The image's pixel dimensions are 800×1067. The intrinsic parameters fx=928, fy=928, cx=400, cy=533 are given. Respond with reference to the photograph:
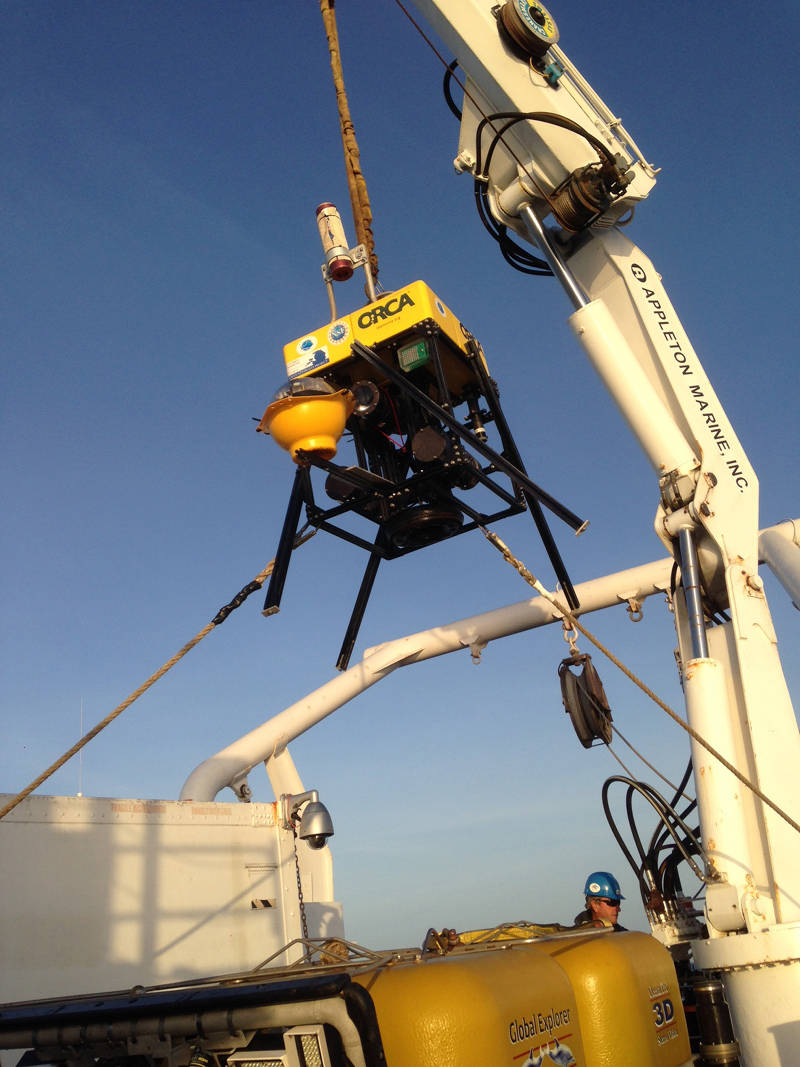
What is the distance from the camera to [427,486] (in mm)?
6758

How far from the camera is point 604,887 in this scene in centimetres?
759

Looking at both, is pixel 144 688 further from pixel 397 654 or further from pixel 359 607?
pixel 397 654

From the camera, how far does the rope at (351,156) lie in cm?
768

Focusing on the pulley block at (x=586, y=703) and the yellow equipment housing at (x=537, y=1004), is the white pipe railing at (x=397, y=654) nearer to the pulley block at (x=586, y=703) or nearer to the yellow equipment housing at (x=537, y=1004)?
the pulley block at (x=586, y=703)

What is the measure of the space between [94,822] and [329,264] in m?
5.30

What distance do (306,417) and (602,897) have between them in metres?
4.56

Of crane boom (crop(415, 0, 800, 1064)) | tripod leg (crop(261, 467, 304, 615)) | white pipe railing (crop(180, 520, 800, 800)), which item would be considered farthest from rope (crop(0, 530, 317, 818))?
white pipe railing (crop(180, 520, 800, 800))

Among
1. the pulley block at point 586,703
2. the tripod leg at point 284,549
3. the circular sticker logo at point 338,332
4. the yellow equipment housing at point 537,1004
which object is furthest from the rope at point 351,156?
the yellow equipment housing at point 537,1004

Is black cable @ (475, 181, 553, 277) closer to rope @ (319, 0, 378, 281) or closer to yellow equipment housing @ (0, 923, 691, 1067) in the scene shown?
rope @ (319, 0, 378, 281)

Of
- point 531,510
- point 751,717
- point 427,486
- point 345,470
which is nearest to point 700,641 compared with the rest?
point 751,717

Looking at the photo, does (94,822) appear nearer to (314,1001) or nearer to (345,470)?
(345,470)

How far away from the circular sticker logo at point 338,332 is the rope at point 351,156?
72 centimetres

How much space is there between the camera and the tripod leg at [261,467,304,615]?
654 cm

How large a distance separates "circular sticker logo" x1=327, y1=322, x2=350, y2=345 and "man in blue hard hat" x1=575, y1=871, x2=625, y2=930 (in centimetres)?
479
